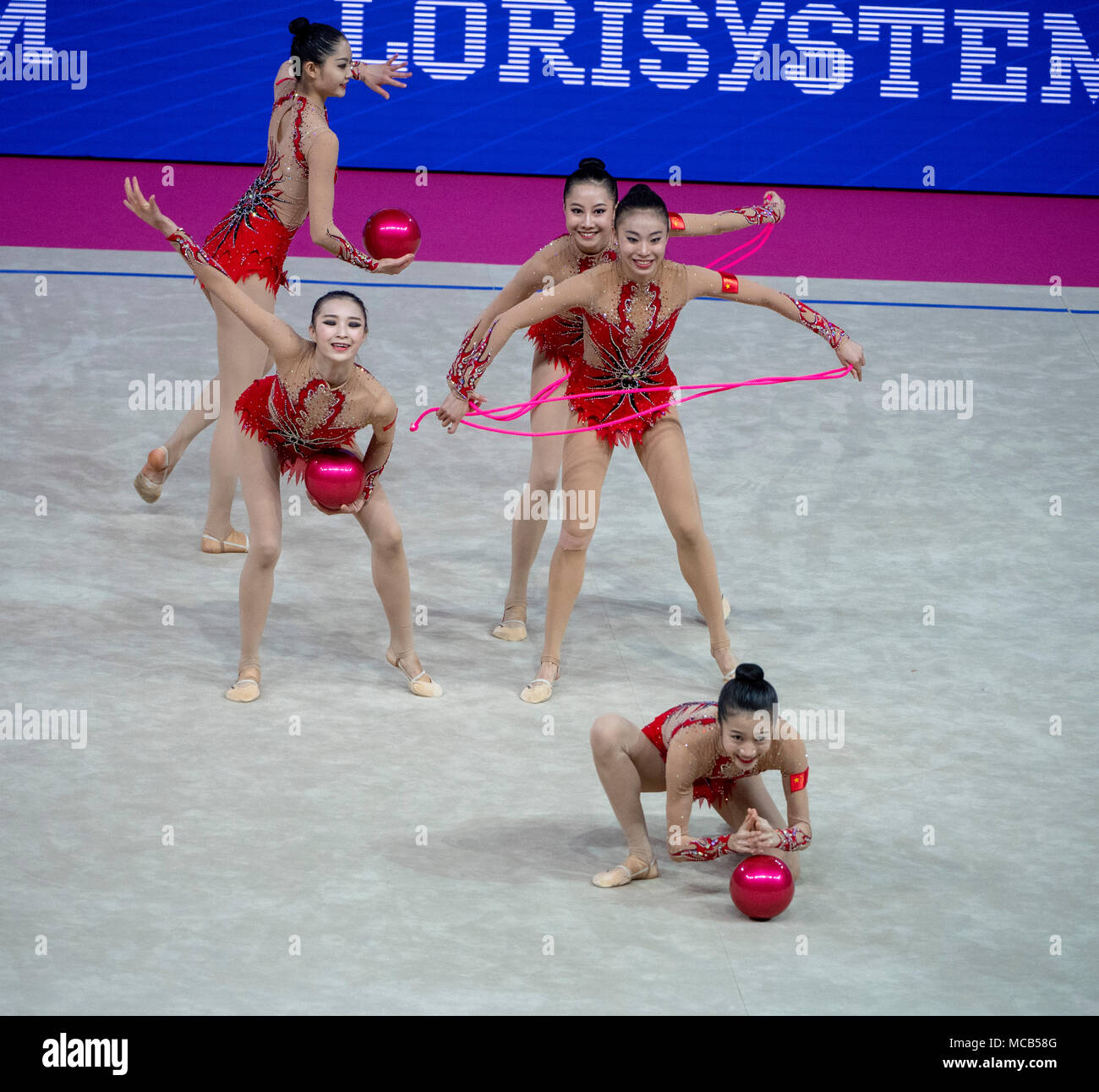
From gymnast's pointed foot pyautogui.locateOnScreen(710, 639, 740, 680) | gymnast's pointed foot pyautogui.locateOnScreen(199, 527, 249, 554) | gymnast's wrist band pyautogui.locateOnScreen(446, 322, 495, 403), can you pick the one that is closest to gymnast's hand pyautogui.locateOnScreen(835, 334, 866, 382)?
gymnast's pointed foot pyautogui.locateOnScreen(710, 639, 740, 680)

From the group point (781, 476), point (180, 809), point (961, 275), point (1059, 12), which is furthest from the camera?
point (1059, 12)

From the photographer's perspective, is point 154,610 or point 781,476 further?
point 781,476

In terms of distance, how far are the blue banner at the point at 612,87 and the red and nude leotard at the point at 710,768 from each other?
7.28 meters

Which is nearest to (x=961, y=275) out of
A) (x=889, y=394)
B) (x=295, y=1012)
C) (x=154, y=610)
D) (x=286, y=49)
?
(x=889, y=394)

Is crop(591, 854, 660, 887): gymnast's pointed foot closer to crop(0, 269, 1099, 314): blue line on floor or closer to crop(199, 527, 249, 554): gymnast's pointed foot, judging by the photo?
crop(199, 527, 249, 554): gymnast's pointed foot

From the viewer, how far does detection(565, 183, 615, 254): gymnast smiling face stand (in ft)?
19.3

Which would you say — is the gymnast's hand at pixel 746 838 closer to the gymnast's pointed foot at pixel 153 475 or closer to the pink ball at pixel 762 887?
the pink ball at pixel 762 887

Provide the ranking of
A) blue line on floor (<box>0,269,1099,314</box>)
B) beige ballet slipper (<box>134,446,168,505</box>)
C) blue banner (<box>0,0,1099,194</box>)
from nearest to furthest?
beige ballet slipper (<box>134,446,168,505</box>) → blue line on floor (<box>0,269,1099,314</box>) → blue banner (<box>0,0,1099,194</box>)

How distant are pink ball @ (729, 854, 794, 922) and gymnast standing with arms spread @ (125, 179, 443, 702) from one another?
1.69 meters

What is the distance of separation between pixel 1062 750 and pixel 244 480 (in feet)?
9.75

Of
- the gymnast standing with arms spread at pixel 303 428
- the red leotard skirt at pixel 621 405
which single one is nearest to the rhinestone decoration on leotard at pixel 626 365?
the red leotard skirt at pixel 621 405

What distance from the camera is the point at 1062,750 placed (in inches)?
218

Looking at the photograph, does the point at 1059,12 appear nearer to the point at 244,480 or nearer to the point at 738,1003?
the point at 244,480

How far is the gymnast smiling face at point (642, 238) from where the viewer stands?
5457 millimetres
